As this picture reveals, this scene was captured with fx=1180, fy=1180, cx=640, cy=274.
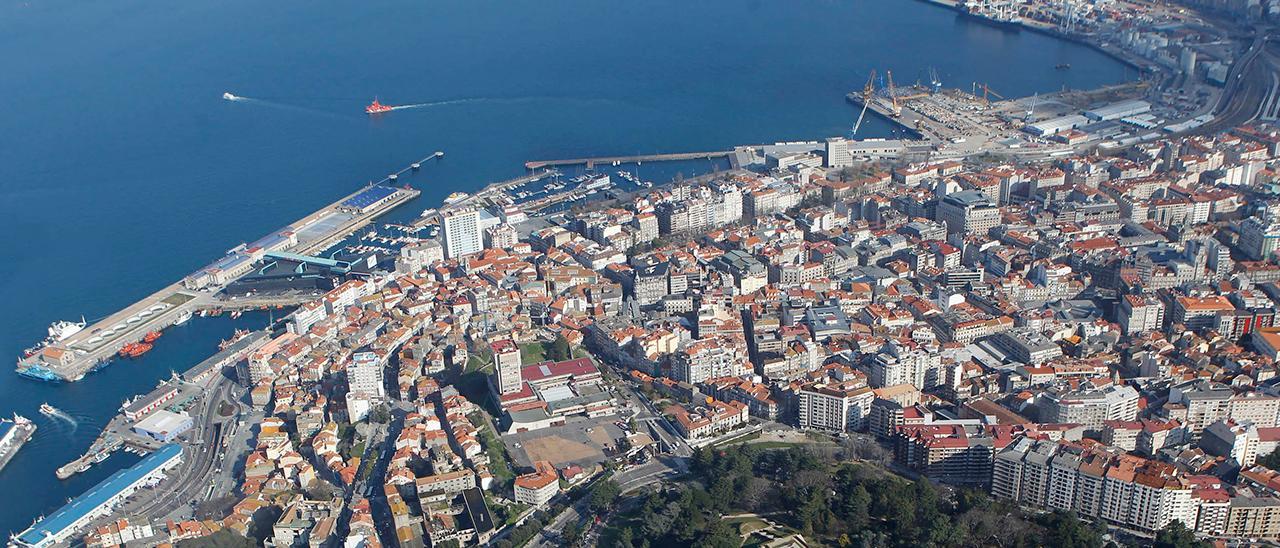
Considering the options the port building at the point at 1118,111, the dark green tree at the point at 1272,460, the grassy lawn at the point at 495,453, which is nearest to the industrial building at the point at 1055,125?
the port building at the point at 1118,111

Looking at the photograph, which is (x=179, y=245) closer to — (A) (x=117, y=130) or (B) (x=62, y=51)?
(A) (x=117, y=130)

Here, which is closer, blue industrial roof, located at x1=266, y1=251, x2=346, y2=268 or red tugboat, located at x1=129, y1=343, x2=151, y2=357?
red tugboat, located at x1=129, y1=343, x2=151, y2=357

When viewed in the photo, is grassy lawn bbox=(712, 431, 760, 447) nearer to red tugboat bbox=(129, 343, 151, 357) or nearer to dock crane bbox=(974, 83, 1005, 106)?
red tugboat bbox=(129, 343, 151, 357)

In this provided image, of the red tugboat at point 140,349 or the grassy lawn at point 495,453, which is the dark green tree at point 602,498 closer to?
the grassy lawn at point 495,453

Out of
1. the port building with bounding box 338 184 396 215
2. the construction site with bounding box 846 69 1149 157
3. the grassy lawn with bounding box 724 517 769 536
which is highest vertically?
the construction site with bounding box 846 69 1149 157

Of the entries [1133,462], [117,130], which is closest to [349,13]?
[117,130]

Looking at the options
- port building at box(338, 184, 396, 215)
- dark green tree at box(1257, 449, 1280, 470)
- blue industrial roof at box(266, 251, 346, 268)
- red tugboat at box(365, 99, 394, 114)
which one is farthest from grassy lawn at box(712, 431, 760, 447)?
red tugboat at box(365, 99, 394, 114)

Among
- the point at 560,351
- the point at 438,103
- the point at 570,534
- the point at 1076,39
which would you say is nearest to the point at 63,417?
the point at 560,351
